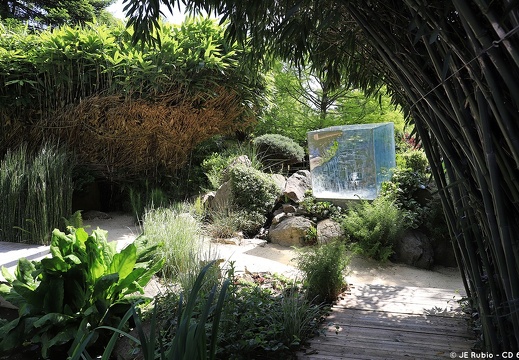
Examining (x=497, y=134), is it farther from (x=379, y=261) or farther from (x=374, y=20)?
(x=379, y=261)

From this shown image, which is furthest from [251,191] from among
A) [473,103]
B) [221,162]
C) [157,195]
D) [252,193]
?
[473,103]

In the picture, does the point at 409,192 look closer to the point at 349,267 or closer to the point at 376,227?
the point at 376,227

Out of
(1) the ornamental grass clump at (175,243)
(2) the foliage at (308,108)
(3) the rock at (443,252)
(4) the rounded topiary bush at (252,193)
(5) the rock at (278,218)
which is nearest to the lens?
(1) the ornamental grass clump at (175,243)

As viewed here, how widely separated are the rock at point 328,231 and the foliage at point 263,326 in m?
2.84

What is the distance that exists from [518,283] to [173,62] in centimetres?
539

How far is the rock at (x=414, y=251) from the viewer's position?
5.19 m

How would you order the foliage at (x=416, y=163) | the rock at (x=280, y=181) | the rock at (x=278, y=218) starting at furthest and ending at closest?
1. the rock at (x=280, y=181)
2. the rock at (x=278, y=218)
3. the foliage at (x=416, y=163)

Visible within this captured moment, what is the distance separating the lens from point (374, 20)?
1.59 meters

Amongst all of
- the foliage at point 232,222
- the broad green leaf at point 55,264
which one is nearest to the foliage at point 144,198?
the foliage at point 232,222

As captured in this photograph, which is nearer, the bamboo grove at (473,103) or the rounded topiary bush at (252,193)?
the bamboo grove at (473,103)

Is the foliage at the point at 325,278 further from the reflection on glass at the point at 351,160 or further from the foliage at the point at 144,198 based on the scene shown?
the foliage at the point at 144,198

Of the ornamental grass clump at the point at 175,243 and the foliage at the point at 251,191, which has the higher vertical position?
the foliage at the point at 251,191

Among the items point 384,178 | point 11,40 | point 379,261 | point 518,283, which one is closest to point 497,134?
point 518,283

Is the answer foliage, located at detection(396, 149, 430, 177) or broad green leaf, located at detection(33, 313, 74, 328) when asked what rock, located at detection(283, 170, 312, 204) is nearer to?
foliage, located at detection(396, 149, 430, 177)
